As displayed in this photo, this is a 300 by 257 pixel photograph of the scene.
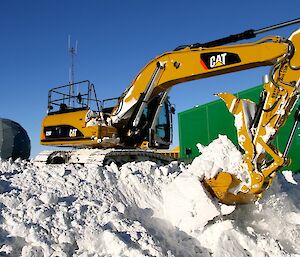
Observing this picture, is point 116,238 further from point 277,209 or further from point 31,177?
point 277,209

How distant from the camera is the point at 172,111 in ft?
33.7

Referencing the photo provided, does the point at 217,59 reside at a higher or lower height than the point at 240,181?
higher

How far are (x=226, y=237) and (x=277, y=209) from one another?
4.35 feet

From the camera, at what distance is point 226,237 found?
4770mm

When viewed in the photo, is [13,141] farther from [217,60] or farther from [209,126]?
[209,126]

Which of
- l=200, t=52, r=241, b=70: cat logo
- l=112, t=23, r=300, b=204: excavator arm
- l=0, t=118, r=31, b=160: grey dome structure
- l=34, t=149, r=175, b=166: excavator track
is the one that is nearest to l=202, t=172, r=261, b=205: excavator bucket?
l=112, t=23, r=300, b=204: excavator arm

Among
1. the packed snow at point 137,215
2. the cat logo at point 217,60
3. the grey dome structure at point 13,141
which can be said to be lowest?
the packed snow at point 137,215

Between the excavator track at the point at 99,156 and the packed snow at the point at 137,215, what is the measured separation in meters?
→ 1.71

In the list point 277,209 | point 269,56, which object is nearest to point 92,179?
point 277,209

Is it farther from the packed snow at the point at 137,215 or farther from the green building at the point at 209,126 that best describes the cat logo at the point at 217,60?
the green building at the point at 209,126

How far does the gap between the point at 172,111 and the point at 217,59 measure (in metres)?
3.73

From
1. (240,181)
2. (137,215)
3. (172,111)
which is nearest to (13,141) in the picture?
(172,111)

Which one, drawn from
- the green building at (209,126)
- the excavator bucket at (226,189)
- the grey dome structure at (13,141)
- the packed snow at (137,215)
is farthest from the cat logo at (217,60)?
the grey dome structure at (13,141)

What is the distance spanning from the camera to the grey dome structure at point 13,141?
955cm
